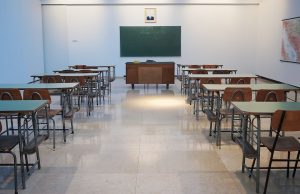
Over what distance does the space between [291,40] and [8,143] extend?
367 inches

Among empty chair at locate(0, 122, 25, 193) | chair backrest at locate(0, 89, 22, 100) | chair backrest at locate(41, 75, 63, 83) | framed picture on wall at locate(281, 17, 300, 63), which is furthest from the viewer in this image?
framed picture on wall at locate(281, 17, 300, 63)

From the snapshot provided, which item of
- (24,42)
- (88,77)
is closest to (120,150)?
(88,77)

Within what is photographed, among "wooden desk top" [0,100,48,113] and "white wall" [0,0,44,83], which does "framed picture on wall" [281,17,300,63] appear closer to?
"white wall" [0,0,44,83]

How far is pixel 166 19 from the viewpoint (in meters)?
13.4

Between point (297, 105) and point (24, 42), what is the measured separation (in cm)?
951

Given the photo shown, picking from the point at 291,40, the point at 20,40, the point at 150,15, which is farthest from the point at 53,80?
the point at 150,15

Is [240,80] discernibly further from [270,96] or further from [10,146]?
[10,146]

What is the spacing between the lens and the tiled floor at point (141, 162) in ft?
11.5

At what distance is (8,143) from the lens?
3.44 metres

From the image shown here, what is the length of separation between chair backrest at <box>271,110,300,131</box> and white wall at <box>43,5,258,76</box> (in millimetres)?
10722

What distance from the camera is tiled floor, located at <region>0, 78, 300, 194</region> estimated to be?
3.50 meters

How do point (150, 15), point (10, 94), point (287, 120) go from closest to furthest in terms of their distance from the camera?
point (287, 120)
point (10, 94)
point (150, 15)

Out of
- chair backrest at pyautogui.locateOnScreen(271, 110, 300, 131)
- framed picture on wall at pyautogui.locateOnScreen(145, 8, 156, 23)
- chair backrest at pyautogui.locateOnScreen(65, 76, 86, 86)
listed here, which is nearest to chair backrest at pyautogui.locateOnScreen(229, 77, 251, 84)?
chair backrest at pyautogui.locateOnScreen(65, 76, 86, 86)

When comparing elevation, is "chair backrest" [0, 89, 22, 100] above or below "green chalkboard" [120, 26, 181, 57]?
below
